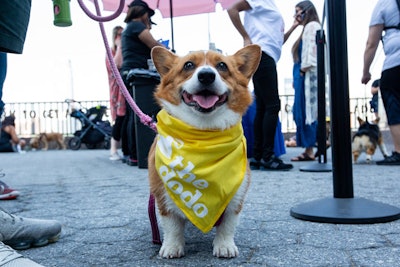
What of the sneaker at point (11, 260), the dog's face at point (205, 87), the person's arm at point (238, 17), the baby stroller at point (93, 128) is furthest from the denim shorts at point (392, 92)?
the baby stroller at point (93, 128)

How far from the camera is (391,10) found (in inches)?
189

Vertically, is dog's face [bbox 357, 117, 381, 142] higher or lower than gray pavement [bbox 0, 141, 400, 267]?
higher

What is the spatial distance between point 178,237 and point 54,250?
0.58m

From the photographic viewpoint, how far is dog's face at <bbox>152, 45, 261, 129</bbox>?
1757 mm

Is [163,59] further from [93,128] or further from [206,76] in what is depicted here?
[93,128]

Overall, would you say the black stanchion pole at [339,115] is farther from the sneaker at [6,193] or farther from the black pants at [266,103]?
the sneaker at [6,193]

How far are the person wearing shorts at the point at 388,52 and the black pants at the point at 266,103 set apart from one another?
53.7 inches

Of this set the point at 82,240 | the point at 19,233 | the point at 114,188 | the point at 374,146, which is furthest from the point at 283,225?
the point at 374,146

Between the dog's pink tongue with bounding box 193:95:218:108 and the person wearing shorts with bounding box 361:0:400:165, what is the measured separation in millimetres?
3836

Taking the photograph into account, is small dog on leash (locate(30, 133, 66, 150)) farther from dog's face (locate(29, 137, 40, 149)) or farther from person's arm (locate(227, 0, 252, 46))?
person's arm (locate(227, 0, 252, 46))

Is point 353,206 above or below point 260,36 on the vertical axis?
below

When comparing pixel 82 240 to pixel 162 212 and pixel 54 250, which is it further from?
pixel 162 212

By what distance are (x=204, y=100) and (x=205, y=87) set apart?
0.19 feet

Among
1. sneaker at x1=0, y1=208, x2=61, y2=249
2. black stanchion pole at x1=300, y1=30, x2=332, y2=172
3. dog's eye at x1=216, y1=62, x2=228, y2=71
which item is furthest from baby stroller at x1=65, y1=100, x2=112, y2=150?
dog's eye at x1=216, y1=62, x2=228, y2=71
